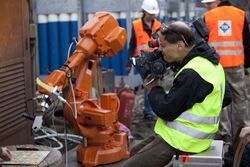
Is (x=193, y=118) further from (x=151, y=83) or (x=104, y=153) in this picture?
(x=104, y=153)

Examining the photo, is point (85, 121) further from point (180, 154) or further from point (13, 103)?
point (180, 154)

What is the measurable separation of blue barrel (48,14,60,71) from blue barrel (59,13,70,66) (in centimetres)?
8

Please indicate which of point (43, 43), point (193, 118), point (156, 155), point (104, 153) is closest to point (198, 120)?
point (193, 118)

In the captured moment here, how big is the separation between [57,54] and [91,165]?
5.68 meters

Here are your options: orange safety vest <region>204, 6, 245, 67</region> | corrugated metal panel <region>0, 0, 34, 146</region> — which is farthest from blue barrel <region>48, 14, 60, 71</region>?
orange safety vest <region>204, 6, 245, 67</region>

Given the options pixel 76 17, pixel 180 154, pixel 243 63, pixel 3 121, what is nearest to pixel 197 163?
pixel 180 154

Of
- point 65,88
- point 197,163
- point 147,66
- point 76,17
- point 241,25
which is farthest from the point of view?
point 76,17

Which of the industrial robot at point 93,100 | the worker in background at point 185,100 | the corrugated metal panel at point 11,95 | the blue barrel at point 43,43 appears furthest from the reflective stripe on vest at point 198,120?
the blue barrel at point 43,43

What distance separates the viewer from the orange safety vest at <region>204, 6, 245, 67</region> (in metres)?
6.04

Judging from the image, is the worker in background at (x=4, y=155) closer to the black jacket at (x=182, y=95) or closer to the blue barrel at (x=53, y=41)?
the black jacket at (x=182, y=95)

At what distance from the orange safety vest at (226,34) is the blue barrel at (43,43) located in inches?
206

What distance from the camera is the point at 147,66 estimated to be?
3396 mm

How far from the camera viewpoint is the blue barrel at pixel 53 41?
34.3ft

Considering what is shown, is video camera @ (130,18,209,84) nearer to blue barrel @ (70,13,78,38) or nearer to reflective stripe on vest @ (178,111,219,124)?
reflective stripe on vest @ (178,111,219,124)
